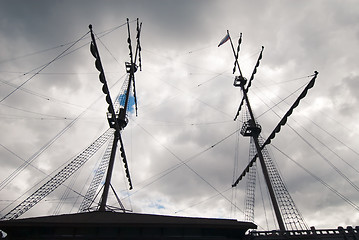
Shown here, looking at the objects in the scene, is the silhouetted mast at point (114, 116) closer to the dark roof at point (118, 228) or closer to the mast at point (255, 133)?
the dark roof at point (118, 228)

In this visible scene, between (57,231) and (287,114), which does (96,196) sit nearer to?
(57,231)

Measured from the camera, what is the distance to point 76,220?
10086 mm

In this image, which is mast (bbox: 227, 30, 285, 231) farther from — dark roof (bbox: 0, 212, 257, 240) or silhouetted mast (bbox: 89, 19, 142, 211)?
silhouetted mast (bbox: 89, 19, 142, 211)

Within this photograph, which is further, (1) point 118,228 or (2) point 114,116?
(2) point 114,116

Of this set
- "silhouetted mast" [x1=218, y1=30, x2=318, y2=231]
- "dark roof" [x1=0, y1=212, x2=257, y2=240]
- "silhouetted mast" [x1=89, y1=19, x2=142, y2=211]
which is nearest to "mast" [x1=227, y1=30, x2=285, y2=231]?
"silhouetted mast" [x1=218, y1=30, x2=318, y2=231]

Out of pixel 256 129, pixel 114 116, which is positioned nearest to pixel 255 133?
pixel 256 129

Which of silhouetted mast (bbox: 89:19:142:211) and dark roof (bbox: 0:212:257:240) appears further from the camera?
silhouetted mast (bbox: 89:19:142:211)

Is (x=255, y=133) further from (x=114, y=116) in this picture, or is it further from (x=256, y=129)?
(x=114, y=116)

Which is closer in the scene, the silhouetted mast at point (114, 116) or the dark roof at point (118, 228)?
the dark roof at point (118, 228)

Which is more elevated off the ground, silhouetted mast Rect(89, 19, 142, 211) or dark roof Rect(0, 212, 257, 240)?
silhouetted mast Rect(89, 19, 142, 211)

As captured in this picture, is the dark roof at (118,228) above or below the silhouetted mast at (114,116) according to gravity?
below

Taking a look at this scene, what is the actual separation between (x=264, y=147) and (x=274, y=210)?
8.31m

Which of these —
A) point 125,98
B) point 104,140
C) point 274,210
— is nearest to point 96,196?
point 104,140

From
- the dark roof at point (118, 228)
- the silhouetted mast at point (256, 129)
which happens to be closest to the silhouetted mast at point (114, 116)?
the dark roof at point (118, 228)
